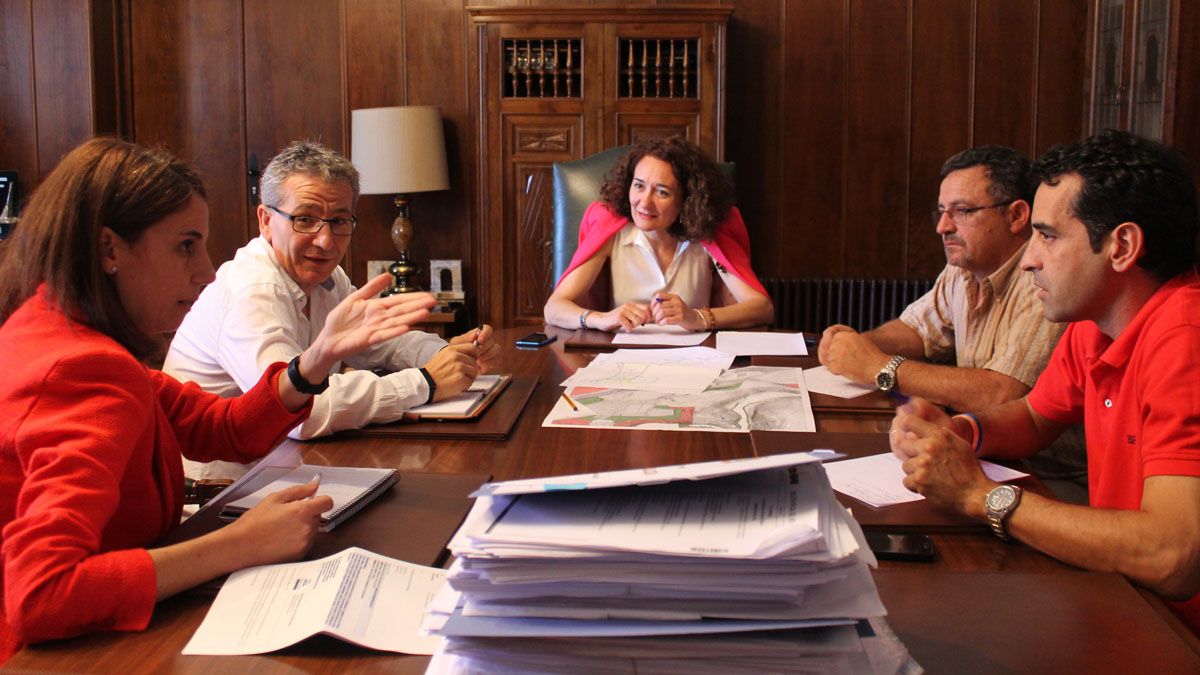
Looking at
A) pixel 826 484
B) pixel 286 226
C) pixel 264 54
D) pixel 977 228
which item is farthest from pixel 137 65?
pixel 826 484

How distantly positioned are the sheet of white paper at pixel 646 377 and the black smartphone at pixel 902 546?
31.3 inches

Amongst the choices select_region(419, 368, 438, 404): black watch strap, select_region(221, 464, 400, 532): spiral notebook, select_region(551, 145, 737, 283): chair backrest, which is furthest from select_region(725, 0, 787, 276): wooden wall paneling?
select_region(221, 464, 400, 532): spiral notebook

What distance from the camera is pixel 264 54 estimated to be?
4.66m

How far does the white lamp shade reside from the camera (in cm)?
427

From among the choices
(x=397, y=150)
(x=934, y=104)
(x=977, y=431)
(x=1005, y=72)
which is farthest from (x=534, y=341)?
(x=1005, y=72)

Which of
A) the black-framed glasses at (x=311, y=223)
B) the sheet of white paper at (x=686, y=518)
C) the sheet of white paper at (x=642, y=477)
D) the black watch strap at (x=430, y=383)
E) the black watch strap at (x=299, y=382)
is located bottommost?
the black watch strap at (x=430, y=383)

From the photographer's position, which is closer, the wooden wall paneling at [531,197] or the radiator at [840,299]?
the wooden wall paneling at [531,197]

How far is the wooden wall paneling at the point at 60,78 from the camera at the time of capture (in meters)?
4.46

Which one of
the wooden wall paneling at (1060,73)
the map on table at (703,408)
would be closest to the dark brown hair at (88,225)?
the map on table at (703,408)

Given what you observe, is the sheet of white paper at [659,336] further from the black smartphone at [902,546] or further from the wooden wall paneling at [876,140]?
the wooden wall paneling at [876,140]

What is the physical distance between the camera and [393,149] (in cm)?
429

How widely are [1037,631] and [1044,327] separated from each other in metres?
1.12

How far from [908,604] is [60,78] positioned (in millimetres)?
4630

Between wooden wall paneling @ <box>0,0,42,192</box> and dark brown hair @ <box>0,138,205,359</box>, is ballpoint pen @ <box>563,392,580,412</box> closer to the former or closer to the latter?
dark brown hair @ <box>0,138,205,359</box>
